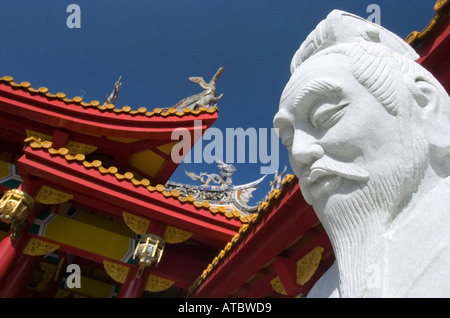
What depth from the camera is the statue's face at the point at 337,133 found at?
4.08 ft

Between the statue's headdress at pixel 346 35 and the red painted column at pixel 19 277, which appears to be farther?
the red painted column at pixel 19 277

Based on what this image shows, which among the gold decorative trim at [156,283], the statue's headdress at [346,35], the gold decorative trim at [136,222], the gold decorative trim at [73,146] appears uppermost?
the gold decorative trim at [73,146]

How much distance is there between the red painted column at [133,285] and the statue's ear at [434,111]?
3718mm

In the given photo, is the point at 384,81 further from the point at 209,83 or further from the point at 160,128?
the point at 209,83

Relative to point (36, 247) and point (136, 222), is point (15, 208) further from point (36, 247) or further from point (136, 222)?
point (136, 222)

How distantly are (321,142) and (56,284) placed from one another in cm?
617

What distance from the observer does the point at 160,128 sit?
5184mm

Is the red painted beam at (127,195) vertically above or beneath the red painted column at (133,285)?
above

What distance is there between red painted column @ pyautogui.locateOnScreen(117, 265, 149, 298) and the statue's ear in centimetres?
372

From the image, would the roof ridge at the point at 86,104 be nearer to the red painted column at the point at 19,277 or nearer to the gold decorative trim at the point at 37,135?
the gold decorative trim at the point at 37,135

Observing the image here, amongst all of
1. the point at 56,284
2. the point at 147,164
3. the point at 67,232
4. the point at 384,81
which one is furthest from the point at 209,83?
the point at 384,81

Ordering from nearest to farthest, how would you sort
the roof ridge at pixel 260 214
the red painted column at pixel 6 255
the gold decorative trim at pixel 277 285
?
the roof ridge at pixel 260 214 → the gold decorative trim at pixel 277 285 → the red painted column at pixel 6 255

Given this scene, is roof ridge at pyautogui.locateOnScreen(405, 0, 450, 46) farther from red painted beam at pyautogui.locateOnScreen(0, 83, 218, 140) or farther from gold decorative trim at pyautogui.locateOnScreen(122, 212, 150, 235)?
red painted beam at pyautogui.locateOnScreen(0, 83, 218, 140)

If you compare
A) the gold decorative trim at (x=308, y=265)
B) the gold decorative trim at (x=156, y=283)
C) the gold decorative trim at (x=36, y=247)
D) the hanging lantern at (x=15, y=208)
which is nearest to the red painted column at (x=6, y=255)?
the hanging lantern at (x=15, y=208)
